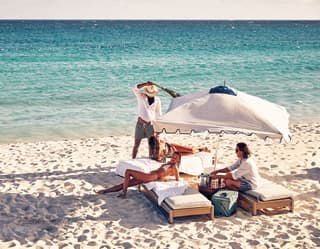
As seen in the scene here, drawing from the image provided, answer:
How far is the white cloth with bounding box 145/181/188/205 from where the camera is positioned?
8523mm

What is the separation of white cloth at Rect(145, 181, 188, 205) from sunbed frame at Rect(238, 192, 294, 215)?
39.9 inches

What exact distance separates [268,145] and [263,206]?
18.1ft

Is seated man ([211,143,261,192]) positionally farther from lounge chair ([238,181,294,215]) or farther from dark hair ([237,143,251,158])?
lounge chair ([238,181,294,215])

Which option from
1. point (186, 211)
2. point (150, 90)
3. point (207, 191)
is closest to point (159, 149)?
point (150, 90)

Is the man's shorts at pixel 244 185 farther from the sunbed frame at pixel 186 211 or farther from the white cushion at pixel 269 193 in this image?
the sunbed frame at pixel 186 211

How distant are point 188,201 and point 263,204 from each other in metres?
1.26

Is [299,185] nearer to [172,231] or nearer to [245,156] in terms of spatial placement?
[245,156]

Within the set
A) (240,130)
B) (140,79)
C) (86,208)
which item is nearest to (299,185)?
(240,130)

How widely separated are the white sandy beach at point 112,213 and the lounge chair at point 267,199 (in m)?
0.15

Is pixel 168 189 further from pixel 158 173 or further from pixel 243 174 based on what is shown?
pixel 243 174

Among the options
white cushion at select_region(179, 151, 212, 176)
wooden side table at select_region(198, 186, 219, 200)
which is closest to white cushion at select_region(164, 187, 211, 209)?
wooden side table at select_region(198, 186, 219, 200)

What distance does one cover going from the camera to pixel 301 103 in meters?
23.2

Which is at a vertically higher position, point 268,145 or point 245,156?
point 245,156

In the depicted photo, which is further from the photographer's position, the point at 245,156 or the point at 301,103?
the point at 301,103
